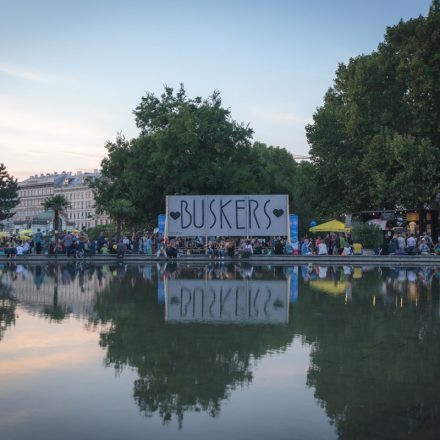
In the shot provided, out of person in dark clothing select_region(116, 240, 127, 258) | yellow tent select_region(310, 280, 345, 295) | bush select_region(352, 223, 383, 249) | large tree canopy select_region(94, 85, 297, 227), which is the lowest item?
yellow tent select_region(310, 280, 345, 295)

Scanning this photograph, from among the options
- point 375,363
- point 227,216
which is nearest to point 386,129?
point 227,216

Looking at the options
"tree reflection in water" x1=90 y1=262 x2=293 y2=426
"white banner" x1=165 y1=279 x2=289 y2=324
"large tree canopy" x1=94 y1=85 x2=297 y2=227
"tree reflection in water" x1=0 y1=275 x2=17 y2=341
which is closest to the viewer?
"tree reflection in water" x1=90 y1=262 x2=293 y2=426

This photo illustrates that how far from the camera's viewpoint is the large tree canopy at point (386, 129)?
39.5m

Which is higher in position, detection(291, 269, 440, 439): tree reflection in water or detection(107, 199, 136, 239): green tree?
detection(107, 199, 136, 239): green tree

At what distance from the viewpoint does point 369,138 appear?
140 ft

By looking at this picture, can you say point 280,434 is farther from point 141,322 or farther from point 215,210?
point 215,210

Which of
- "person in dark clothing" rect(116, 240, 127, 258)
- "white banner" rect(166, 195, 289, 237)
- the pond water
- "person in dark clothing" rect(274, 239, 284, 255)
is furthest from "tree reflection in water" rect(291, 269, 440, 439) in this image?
"person in dark clothing" rect(116, 240, 127, 258)

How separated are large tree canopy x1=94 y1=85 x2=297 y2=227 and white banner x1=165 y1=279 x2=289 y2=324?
94.8 ft

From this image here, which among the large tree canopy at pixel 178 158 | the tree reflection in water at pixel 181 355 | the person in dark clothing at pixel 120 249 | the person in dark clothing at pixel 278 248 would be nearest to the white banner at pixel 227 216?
the person in dark clothing at pixel 278 248

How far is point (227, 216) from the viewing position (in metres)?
40.1

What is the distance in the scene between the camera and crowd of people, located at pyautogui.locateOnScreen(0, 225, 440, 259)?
37684 millimetres

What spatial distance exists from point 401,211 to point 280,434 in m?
44.0

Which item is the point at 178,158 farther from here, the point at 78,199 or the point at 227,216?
the point at 78,199

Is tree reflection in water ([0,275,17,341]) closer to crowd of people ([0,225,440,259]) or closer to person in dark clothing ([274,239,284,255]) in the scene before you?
crowd of people ([0,225,440,259])
